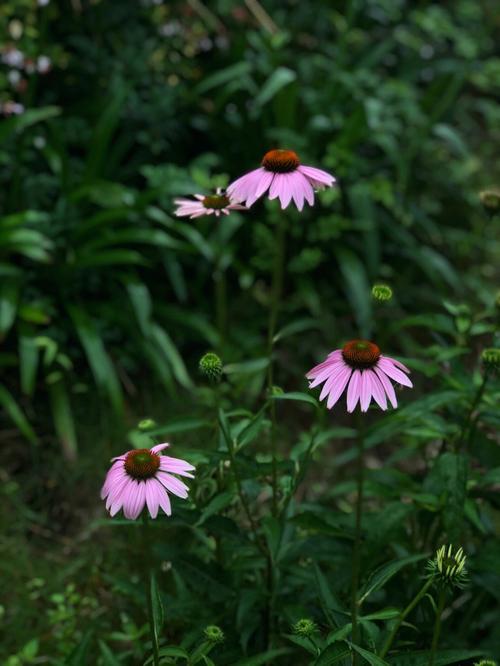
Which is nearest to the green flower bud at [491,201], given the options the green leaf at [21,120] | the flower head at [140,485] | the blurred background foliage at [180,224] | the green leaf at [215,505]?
the blurred background foliage at [180,224]

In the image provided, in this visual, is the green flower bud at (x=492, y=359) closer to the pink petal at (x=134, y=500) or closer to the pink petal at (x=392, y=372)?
the pink petal at (x=392, y=372)

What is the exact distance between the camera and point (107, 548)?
2.29m

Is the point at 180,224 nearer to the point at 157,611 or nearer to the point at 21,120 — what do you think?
the point at 21,120

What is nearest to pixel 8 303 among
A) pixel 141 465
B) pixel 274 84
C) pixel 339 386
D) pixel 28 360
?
pixel 28 360

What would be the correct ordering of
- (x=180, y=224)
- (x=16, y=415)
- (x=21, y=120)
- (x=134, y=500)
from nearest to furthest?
(x=134, y=500), (x=16, y=415), (x=21, y=120), (x=180, y=224)

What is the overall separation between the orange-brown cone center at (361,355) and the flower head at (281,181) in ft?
0.84

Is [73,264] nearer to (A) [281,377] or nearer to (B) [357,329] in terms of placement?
(A) [281,377]

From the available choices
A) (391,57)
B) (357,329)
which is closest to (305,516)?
(357,329)

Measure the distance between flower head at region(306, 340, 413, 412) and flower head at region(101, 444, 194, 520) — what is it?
242 millimetres

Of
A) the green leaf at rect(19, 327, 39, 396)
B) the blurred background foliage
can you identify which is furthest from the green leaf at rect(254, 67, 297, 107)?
the green leaf at rect(19, 327, 39, 396)

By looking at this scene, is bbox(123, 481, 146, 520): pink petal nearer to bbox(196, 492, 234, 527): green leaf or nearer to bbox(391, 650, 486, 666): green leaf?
bbox(196, 492, 234, 527): green leaf

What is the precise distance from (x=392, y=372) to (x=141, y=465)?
14.6 inches

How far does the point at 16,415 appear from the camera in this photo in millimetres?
2492

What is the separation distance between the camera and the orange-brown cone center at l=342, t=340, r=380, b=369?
1.17m
